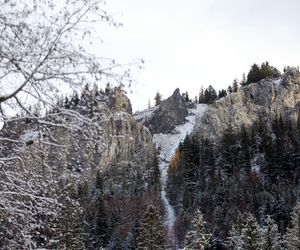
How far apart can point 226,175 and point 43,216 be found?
115904mm

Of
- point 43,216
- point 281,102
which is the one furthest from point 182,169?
point 43,216

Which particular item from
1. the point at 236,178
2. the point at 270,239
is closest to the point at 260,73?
the point at 236,178

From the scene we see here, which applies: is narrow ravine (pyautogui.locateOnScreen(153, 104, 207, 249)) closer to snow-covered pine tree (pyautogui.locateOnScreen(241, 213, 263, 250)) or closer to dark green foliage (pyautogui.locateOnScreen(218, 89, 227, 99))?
dark green foliage (pyautogui.locateOnScreen(218, 89, 227, 99))

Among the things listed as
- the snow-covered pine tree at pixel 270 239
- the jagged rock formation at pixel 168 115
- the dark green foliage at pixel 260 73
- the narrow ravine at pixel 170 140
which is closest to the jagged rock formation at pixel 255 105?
the dark green foliage at pixel 260 73

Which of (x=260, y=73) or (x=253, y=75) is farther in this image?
(x=253, y=75)

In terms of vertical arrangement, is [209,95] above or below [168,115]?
above

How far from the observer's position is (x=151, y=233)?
157 feet

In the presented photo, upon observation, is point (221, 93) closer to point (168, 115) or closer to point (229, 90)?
point (229, 90)

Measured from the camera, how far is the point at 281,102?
172 meters

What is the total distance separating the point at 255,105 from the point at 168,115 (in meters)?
28.4

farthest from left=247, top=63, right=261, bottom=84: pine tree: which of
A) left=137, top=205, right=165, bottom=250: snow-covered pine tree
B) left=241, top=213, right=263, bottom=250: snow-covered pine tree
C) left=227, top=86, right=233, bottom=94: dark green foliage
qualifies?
left=137, top=205, right=165, bottom=250: snow-covered pine tree

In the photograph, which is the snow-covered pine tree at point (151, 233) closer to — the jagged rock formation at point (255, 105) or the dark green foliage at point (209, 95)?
the jagged rock formation at point (255, 105)

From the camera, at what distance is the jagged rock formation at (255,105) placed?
543 feet

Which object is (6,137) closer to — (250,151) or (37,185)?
(37,185)
